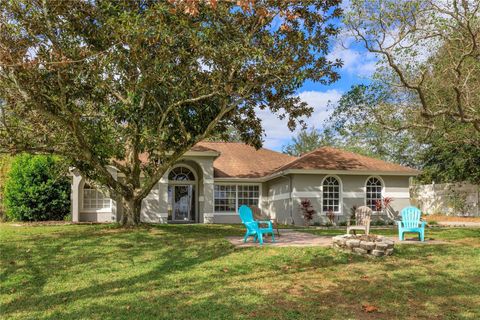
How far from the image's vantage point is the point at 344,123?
15938 millimetres

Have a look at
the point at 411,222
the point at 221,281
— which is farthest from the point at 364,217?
the point at 221,281

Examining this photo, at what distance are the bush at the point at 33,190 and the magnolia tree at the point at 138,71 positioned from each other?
296 inches

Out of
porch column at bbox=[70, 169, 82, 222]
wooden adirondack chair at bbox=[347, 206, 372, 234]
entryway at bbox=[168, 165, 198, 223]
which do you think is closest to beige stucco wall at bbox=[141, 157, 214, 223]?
entryway at bbox=[168, 165, 198, 223]

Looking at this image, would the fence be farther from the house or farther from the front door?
the front door

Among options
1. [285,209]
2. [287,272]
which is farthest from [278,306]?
[285,209]

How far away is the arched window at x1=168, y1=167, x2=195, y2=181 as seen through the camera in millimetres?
24766

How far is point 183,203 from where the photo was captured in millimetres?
24953

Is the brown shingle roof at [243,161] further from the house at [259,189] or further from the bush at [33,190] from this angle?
the bush at [33,190]

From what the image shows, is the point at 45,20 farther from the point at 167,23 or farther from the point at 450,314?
the point at 450,314

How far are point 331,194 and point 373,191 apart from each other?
2394 mm

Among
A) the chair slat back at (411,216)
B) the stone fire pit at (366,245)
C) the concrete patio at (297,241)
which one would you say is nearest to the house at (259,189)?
the concrete patio at (297,241)

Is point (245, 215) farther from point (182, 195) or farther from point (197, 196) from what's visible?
point (182, 195)

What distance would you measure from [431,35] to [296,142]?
→ 47.3 metres

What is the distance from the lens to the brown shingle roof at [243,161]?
25.6 metres
